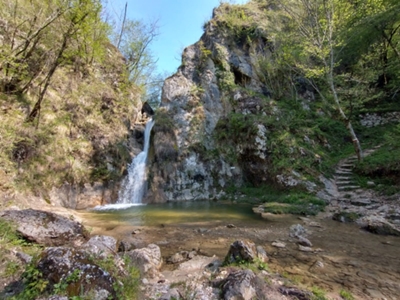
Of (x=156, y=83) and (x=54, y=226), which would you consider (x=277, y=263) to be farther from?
(x=156, y=83)

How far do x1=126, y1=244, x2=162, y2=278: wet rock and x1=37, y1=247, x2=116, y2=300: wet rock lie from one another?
1185 mm

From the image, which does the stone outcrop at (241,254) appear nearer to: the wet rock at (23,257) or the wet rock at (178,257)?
the wet rock at (178,257)

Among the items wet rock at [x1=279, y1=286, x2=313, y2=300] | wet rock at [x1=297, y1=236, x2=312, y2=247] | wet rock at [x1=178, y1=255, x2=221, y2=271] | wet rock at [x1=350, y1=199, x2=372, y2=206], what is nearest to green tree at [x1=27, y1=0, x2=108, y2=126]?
wet rock at [x1=178, y1=255, x2=221, y2=271]

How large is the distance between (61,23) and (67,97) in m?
4.60

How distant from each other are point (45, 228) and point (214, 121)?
47.9ft

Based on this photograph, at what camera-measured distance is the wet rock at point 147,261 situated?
155 inches

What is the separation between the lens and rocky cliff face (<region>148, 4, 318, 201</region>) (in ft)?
50.2

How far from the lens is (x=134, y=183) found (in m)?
14.9

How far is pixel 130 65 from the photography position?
23.0 metres

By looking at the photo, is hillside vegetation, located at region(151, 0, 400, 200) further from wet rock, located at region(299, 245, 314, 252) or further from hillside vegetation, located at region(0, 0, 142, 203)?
wet rock, located at region(299, 245, 314, 252)

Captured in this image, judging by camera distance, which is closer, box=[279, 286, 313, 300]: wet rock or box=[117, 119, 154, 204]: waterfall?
box=[279, 286, 313, 300]: wet rock

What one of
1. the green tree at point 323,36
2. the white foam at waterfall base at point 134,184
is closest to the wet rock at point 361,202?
the green tree at point 323,36

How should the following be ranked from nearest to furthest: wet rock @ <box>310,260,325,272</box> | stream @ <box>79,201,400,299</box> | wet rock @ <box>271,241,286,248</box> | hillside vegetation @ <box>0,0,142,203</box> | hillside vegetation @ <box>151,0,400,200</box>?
stream @ <box>79,201,400,299</box>
wet rock @ <box>310,260,325,272</box>
wet rock @ <box>271,241,286,248</box>
hillside vegetation @ <box>0,0,142,203</box>
hillside vegetation @ <box>151,0,400,200</box>

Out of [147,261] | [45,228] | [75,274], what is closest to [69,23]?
[45,228]
